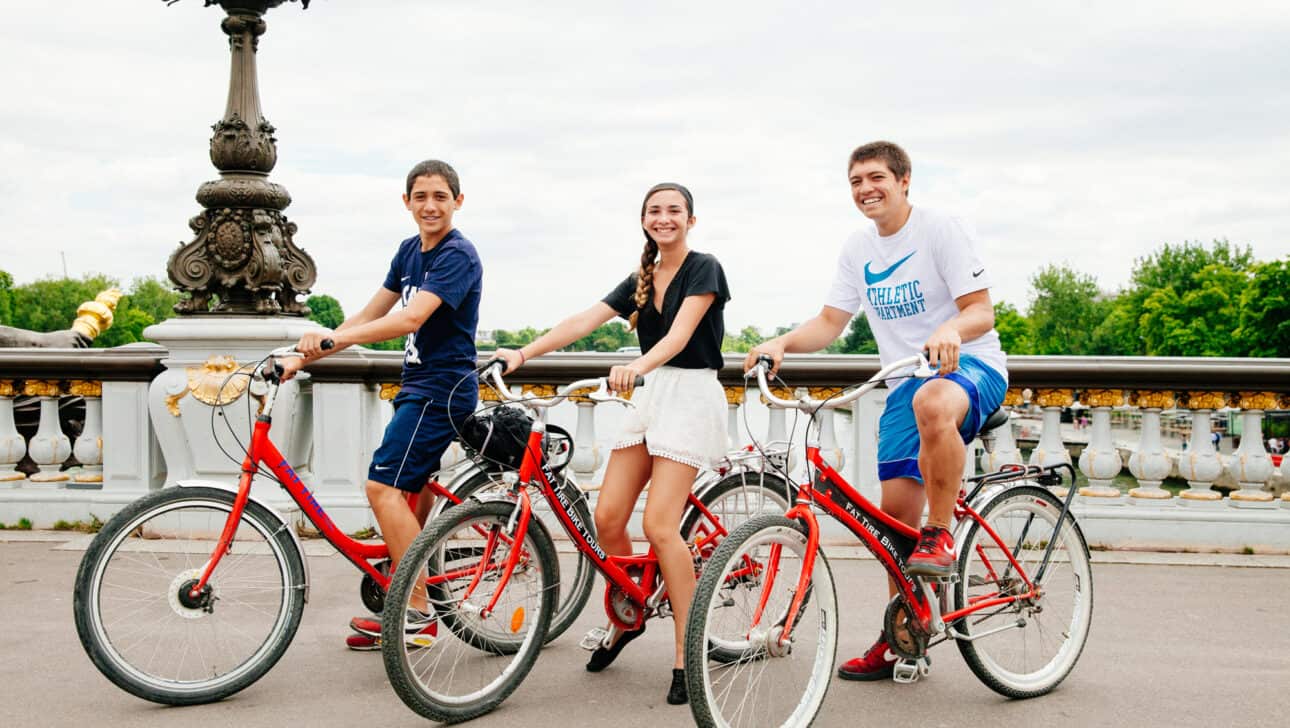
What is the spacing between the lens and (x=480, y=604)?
436 centimetres

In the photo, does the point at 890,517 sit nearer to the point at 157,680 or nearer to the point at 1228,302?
the point at 157,680

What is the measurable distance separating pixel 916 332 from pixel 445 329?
1779 millimetres

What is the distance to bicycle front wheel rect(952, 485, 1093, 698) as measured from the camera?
4.41 m

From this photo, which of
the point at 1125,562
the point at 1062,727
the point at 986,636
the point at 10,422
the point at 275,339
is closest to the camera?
the point at 1062,727

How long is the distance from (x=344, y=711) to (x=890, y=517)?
2.04m

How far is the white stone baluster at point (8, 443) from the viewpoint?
7.84 meters

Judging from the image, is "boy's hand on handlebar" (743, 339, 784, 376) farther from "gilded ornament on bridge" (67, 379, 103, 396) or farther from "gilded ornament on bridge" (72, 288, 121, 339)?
"gilded ornament on bridge" (72, 288, 121, 339)

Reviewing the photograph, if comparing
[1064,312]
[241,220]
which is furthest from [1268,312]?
[241,220]

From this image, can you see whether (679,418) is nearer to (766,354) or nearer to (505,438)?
(766,354)

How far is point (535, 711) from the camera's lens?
14.1 ft

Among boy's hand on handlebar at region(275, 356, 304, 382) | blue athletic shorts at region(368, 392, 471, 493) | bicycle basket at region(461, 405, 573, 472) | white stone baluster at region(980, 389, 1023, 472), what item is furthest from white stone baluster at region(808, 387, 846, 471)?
boy's hand on handlebar at region(275, 356, 304, 382)

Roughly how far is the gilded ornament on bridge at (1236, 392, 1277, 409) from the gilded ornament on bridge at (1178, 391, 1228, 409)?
0.10 m

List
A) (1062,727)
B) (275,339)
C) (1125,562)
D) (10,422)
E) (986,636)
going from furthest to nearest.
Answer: (10,422) → (275,339) → (1125,562) → (986,636) → (1062,727)

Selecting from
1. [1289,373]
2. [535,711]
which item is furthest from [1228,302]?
[535,711]
